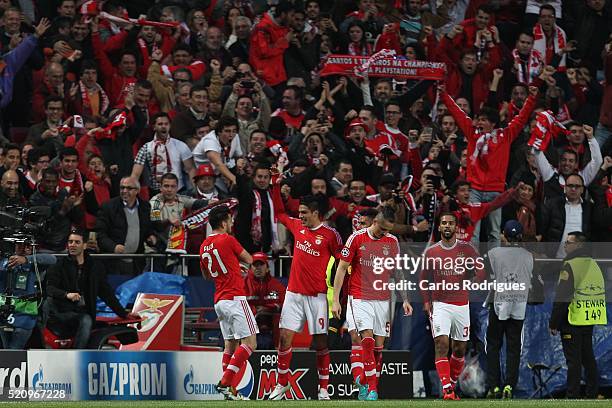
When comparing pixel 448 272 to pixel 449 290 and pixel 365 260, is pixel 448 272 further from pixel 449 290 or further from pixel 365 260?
pixel 365 260

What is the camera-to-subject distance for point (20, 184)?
774 inches

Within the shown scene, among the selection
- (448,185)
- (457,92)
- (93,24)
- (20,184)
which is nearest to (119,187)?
(20,184)

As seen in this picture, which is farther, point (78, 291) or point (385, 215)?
point (78, 291)

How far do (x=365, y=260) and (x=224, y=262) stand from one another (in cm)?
180

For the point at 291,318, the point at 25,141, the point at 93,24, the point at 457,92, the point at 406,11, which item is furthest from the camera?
the point at 406,11

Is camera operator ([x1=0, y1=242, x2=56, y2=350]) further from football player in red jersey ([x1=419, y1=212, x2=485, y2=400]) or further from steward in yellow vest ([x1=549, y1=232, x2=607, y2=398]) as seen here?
steward in yellow vest ([x1=549, y1=232, x2=607, y2=398])

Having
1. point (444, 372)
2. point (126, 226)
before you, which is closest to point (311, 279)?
point (444, 372)

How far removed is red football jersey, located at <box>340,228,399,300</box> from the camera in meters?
17.8

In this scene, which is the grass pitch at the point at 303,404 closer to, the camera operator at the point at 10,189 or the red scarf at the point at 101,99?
the camera operator at the point at 10,189

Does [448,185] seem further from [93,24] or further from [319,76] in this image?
[93,24]

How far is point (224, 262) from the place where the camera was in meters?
17.4

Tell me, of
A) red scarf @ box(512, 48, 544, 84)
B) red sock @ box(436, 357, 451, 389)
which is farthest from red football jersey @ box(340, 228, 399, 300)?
red scarf @ box(512, 48, 544, 84)

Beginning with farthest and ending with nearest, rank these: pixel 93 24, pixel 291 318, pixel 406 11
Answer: pixel 406 11, pixel 93 24, pixel 291 318

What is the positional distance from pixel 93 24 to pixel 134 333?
637 cm
